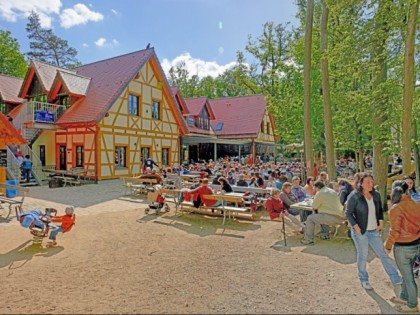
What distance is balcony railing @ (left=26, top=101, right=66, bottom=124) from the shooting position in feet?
55.4

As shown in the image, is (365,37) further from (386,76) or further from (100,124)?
(100,124)

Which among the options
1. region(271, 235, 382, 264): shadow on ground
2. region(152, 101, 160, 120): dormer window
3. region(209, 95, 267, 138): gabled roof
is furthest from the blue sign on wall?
region(271, 235, 382, 264): shadow on ground

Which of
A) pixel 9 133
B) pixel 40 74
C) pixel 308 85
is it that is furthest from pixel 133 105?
pixel 308 85

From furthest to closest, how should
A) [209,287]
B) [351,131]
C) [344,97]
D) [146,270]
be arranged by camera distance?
[351,131] < [344,97] < [146,270] < [209,287]

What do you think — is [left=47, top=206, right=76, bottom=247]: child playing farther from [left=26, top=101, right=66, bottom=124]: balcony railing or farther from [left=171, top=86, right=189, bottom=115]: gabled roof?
[left=171, top=86, right=189, bottom=115]: gabled roof

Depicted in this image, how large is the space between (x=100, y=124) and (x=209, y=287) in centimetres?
1439

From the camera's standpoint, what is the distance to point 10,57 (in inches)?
1303

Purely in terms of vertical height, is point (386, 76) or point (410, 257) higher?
point (386, 76)

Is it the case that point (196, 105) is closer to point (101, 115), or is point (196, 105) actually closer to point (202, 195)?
point (101, 115)

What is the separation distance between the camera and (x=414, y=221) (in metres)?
3.68

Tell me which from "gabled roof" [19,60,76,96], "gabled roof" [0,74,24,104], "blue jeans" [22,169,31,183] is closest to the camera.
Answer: "blue jeans" [22,169,31,183]

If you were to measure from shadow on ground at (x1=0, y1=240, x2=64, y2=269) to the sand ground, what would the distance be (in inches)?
0.7

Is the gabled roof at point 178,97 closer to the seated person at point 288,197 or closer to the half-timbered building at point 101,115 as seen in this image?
the half-timbered building at point 101,115

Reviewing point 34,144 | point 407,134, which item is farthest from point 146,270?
point 34,144
